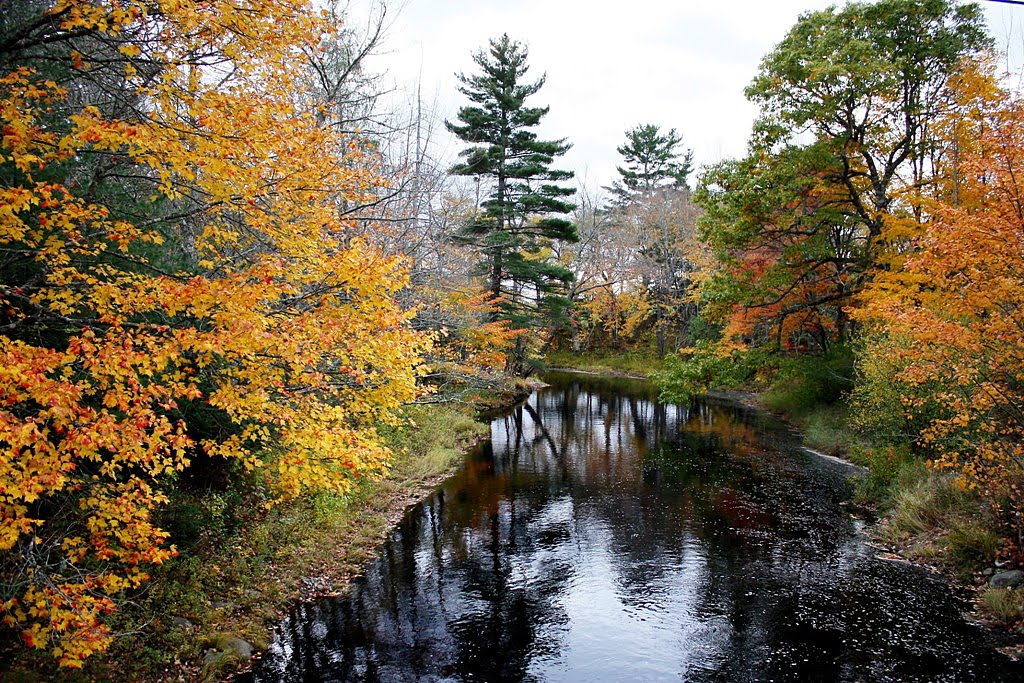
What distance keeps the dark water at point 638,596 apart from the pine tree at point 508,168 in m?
14.0

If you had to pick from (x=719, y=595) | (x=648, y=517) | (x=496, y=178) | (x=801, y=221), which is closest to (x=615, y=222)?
(x=496, y=178)

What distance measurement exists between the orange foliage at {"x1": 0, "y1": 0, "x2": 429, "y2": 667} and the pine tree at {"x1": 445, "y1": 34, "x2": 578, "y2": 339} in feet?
66.0

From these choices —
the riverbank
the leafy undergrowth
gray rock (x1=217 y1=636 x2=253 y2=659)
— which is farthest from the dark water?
the leafy undergrowth

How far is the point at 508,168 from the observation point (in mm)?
28859

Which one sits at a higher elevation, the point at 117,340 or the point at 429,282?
the point at 429,282

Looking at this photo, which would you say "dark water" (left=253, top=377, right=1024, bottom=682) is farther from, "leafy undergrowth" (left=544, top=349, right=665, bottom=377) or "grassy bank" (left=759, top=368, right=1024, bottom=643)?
"leafy undergrowth" (left=544, top=349, right=665, bottom=377)

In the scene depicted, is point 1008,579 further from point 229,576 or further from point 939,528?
point 229,576

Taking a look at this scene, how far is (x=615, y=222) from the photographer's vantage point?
48188 mm

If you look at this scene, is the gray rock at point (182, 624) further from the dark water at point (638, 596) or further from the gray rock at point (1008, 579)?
the gray rock at point (1008, 579)

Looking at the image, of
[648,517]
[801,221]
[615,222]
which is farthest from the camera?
[615,222]

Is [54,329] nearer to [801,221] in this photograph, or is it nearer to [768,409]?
[801,221]

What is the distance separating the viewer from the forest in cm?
575

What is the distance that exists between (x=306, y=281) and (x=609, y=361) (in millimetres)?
43048

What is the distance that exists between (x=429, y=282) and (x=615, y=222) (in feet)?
98.5
